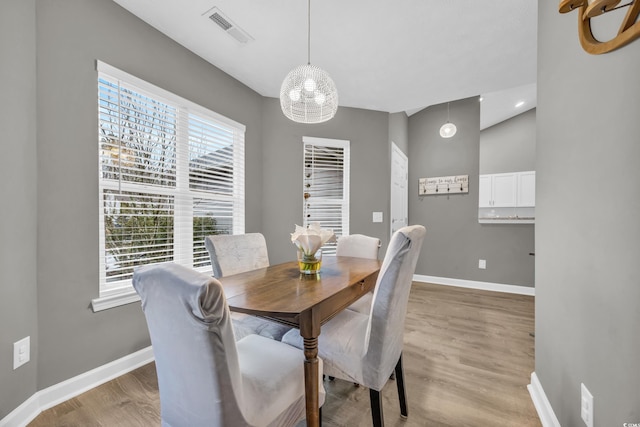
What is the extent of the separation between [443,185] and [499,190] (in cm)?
138

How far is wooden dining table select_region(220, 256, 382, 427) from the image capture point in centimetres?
107

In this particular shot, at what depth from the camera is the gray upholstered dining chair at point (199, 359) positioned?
72cm

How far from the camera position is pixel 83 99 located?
1683 millimetres

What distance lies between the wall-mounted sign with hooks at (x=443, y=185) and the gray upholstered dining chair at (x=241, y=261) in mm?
3356

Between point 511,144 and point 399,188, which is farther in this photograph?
point 511,144

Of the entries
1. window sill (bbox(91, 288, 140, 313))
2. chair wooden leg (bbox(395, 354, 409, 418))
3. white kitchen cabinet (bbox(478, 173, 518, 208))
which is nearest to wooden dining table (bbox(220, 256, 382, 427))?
chair wooden leg (bbox(395, 354, 409, 418))

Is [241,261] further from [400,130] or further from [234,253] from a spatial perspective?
[400,130]

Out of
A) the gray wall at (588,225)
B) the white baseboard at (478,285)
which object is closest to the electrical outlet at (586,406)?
the gray wall at (588,225)

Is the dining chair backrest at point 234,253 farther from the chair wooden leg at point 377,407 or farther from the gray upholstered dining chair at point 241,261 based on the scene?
the chair wooden leg at point 377,407

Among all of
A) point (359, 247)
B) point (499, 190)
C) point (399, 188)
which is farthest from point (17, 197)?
point (499, 190)

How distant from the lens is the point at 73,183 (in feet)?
5.40

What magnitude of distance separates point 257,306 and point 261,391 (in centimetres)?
30

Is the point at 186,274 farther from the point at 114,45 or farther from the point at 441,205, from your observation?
the point at 441,205

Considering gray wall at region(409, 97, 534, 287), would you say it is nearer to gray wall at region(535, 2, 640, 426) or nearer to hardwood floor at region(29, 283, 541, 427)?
hardwood floor at region(29, 283, 541, 427)
